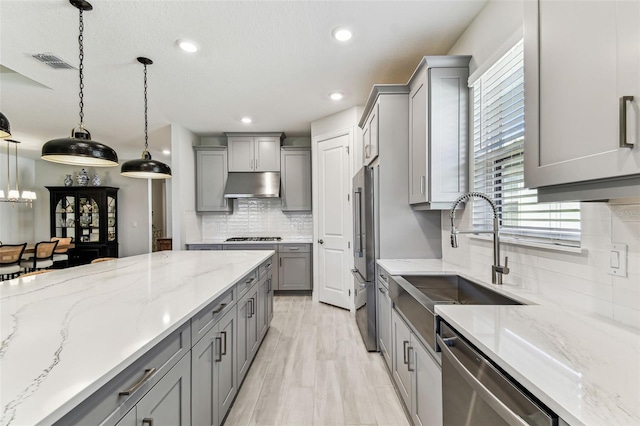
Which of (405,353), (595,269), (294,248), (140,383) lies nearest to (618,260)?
(595,269)

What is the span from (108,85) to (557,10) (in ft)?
12.4

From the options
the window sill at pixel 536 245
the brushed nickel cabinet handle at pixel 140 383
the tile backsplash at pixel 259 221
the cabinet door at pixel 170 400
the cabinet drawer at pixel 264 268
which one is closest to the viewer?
the brushed nickel cabinet handle at pixel 140 383

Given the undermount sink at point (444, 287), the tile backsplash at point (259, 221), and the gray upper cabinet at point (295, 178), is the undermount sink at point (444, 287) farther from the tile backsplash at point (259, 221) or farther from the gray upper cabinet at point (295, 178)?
the tile backsplash at point (259, 221)

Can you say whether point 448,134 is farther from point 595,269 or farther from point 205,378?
point 205,378

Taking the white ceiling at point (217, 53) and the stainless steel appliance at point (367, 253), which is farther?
the stainless steel appliance at point (367, 253)

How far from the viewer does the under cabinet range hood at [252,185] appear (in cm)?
469

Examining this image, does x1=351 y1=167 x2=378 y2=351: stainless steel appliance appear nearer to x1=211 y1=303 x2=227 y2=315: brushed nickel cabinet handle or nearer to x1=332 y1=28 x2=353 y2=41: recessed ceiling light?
x1=332 y1=28 x2=353 y2=41: recessed ceiling light

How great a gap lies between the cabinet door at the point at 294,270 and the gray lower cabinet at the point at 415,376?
270cm

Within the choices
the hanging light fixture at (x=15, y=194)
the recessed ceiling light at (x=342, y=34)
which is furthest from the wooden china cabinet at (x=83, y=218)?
the recessed ceiling light at (x=342, y=34)

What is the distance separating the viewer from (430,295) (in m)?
1.93

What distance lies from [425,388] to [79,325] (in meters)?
1.49

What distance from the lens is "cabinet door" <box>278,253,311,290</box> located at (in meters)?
4.64

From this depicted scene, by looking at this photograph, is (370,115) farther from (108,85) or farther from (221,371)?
(108,85)

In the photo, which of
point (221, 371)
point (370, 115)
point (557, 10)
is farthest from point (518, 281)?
point (370, 115)
